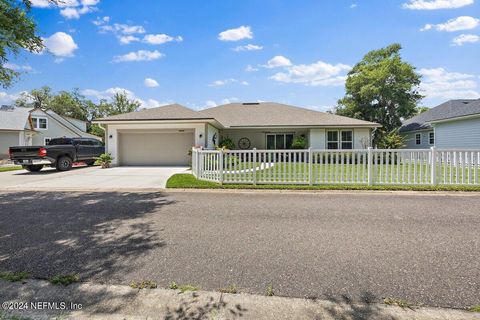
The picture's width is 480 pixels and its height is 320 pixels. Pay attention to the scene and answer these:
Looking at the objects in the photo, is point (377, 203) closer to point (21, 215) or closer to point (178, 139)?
point (21, 215)

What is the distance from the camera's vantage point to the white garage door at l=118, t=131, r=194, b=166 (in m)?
17.5

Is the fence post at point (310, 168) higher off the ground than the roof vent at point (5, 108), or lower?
lower

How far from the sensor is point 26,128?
26.8m

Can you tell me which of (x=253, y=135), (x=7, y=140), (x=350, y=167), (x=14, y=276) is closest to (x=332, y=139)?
(x=253, y=135)

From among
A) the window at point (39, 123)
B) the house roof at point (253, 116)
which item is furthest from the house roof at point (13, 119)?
the house roof at point (253, 116)

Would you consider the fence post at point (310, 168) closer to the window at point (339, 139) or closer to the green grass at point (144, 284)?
the green grass at point (144, 284)

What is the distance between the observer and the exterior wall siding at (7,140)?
25453 millimetres

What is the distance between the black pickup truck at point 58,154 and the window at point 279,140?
12.4m

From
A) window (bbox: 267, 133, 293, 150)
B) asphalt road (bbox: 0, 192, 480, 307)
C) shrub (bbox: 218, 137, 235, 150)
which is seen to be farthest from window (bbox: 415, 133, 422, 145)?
asphalt road (bbox: 0, 192, 480, 307)

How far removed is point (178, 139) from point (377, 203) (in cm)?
1353

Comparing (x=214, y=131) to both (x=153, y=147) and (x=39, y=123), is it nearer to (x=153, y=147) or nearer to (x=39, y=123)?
(x=153, y=147)

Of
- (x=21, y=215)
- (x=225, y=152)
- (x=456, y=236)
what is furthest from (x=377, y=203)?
(x=21, y=215)

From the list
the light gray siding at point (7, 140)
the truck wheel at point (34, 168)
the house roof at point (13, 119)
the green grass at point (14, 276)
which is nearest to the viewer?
the green grass at point (14, 276)

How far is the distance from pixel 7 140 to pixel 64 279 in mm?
30986
